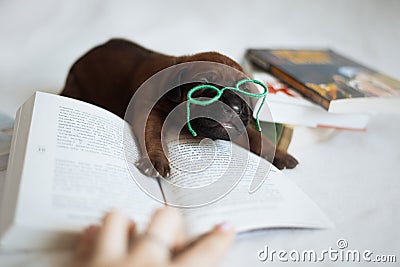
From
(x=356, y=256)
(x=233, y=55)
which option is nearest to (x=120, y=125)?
(x=356, y=256)

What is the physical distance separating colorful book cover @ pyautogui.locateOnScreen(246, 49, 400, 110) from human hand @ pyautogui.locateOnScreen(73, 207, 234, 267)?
0.65 metres

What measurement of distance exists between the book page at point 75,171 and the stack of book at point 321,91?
374 mm

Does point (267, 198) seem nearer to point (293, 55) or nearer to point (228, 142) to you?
point (228, 142)

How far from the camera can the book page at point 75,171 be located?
759 millimetres

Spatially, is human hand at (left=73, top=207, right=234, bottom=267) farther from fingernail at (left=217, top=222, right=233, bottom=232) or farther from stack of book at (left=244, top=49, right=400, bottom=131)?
stack of book at (left=244, top=49, right=400, bottom=131)

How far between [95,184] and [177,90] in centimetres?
35

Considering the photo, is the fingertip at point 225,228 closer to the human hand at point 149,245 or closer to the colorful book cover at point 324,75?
the human hand at point 149,245

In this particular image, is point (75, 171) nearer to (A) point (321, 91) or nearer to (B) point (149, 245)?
(B) point (149, 245)

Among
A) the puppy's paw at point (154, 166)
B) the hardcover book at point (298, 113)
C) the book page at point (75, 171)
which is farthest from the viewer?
the hardcover book at point (298, 113)

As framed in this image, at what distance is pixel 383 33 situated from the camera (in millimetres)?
1852

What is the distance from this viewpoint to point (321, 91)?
4.27 ft

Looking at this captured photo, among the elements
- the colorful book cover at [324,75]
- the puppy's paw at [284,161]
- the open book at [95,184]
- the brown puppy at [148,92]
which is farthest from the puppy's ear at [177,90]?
the colorful book cover at [324,75]

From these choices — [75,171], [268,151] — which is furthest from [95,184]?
[268,151]

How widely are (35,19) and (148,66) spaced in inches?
19.9
